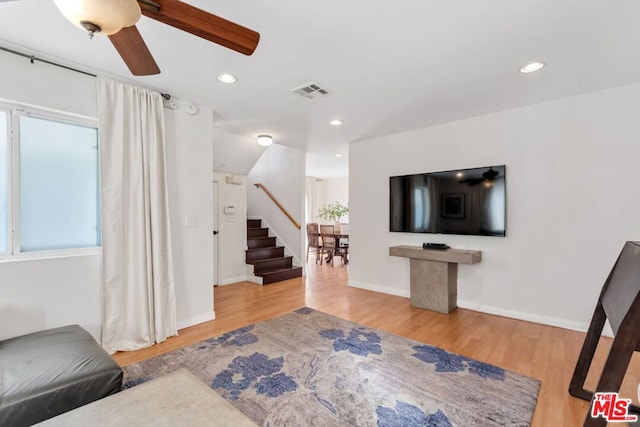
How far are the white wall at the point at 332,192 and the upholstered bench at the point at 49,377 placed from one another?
8.39 m

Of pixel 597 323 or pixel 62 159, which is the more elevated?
pixel 62 159

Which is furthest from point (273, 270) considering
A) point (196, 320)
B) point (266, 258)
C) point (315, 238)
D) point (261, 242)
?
point (315, 238)

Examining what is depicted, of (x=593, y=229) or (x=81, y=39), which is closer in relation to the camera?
(x=81, y=39)

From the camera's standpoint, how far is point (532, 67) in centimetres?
236

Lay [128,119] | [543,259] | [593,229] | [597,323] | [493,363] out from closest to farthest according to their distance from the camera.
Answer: [597,323], [493,363], [128,119], [593,229], [543,259]

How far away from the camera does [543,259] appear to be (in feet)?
10.3

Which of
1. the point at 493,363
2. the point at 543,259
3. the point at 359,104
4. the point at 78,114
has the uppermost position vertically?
the point at 359,104

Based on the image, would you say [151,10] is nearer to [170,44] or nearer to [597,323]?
[170,44]

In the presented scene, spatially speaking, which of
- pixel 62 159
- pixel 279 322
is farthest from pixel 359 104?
pixel 62 159

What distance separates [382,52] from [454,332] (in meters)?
2.76

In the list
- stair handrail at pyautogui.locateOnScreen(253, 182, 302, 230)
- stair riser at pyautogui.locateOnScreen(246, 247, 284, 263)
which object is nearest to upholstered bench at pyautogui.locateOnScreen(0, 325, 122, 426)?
stair riser at pyautogui.locateOnScreen(246, 247, 284, 263)

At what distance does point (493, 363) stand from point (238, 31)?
297 cm

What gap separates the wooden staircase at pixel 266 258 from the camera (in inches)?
202
